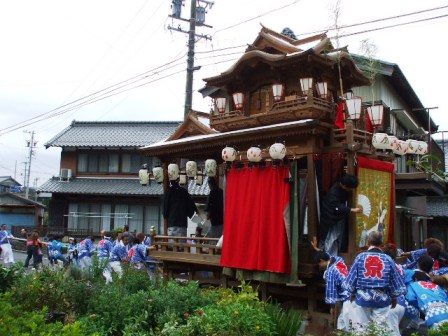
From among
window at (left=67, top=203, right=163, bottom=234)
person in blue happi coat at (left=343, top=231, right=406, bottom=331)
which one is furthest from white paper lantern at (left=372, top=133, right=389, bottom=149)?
window at (left=67, top=203, right=163, bottom=234)

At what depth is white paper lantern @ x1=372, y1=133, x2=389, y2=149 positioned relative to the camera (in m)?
9.68

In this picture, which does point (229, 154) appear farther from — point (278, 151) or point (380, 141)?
point (380, 141)

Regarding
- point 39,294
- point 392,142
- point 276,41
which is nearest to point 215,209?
point 276,41

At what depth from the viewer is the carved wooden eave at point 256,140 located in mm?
9828

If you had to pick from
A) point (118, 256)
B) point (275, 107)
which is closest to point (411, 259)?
point (275, 107)

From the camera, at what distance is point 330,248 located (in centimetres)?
968

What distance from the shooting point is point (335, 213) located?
9289 millimetres

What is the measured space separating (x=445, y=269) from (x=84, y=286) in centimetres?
635

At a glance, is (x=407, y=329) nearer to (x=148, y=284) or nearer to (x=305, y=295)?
(x=305, y=295)

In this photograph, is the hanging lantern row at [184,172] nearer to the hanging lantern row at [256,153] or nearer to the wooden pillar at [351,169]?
the hanging lantern row at [256,153]

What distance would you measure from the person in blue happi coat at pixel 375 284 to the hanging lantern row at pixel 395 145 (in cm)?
330

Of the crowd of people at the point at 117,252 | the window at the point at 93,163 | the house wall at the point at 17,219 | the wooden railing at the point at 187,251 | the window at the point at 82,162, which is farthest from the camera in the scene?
the house wall at the point at 17,219

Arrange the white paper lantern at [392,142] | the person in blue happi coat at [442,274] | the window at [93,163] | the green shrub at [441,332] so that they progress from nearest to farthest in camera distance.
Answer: the green shrub at [441,332], the person in blue happi coat at [442,274], the white paper lantern at [392,142], the window at [93,163]

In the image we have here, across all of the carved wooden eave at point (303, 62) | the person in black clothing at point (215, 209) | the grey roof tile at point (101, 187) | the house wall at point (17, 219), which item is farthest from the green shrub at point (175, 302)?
the house wall at point (17, 219)
